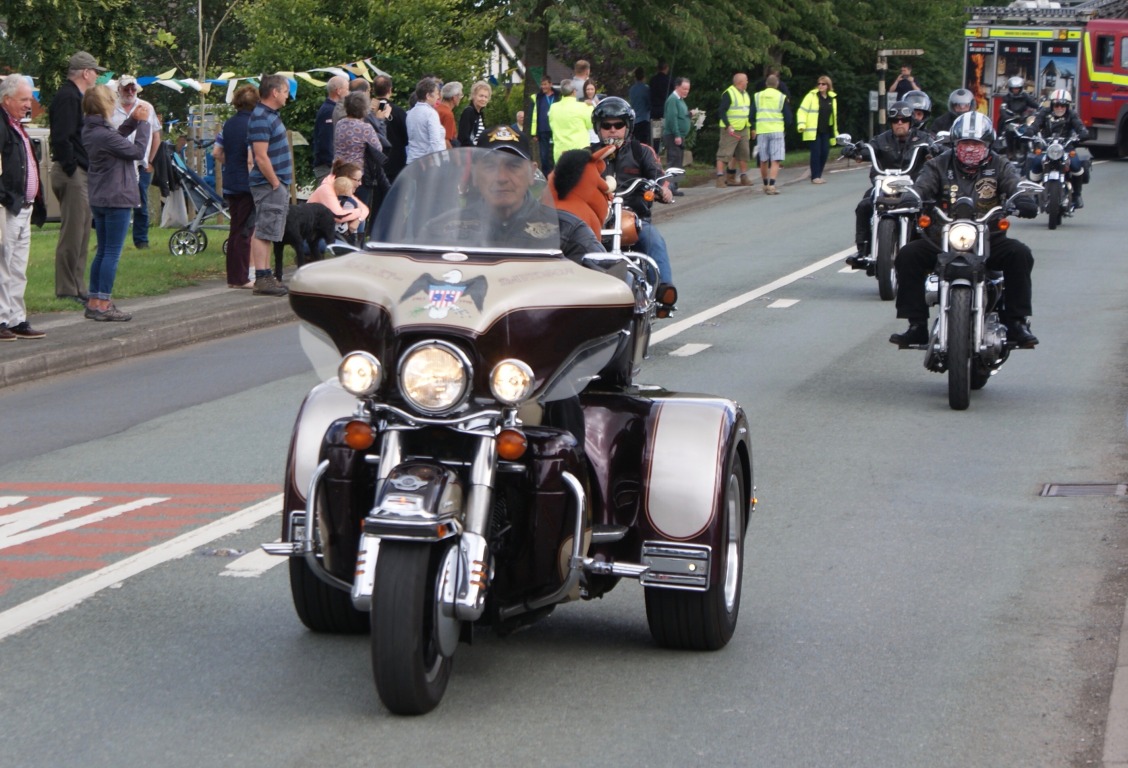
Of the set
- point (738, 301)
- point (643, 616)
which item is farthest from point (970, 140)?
point (643, 616)

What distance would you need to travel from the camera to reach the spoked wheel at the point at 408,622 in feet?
16.3

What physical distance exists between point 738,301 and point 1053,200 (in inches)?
353

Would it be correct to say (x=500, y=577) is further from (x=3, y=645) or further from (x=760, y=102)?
(x=760, y=102)

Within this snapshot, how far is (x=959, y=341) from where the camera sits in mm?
11141

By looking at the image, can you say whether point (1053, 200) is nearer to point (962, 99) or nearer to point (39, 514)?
point (962, 99)

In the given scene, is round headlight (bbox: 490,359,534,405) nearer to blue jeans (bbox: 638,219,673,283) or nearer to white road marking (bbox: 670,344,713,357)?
blue jeans (bbox: 638,219,673,283)

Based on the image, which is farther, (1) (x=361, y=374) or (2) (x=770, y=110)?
(2) (x=770, y=110)

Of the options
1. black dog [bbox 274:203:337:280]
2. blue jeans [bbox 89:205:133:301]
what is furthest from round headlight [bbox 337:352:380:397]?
black dog [bbox 274:203:337:280]

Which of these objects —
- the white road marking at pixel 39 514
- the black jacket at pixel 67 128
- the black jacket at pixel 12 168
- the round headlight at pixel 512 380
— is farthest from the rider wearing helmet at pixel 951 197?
the round headlight at pixel 512 380

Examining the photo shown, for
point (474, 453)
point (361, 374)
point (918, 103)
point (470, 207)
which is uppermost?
point (918, 103)

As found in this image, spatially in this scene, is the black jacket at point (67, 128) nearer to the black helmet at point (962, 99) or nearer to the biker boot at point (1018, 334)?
the black helmet at point (962, 99)

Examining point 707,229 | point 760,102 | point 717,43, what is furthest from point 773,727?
point 717,43

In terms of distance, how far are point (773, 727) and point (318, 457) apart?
1579 mm

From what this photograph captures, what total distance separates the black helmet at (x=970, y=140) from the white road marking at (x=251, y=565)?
6141 millimetres
